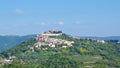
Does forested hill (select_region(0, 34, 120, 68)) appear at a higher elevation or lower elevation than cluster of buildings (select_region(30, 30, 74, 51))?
lower

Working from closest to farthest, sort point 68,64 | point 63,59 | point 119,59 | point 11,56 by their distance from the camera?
point 68,64 < point 63,59 < point 119,59 < point 11,56

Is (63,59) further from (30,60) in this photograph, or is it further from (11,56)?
(11,56)

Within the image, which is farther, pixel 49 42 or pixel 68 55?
pixel 49 42

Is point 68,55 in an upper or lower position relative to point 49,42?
lower

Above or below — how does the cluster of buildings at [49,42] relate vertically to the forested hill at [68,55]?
above

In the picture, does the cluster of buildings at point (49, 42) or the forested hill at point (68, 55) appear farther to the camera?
the cluster of buildings at point (49, 42)

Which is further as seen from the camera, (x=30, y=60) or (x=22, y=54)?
(x=22, y=54)

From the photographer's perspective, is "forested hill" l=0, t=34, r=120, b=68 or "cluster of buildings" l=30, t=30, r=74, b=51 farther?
"cluster of buildings" l=30, t=30, r=74, b=51

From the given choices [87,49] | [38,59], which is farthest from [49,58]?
[87,49]
